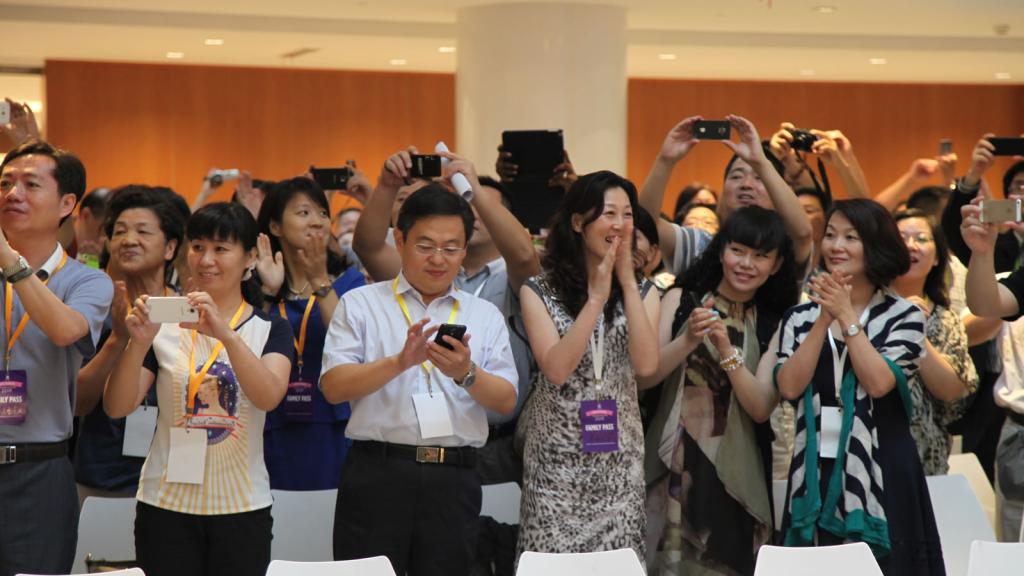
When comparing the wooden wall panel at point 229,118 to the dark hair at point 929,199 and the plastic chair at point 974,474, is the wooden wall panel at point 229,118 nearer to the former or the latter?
the dark hair at point 929,199

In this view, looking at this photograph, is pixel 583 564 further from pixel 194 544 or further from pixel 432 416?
pixel 194 544

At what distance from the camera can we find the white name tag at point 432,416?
3398 mm

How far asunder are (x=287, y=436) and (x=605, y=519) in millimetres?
1202

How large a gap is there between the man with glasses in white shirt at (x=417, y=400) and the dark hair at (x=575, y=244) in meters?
0.29

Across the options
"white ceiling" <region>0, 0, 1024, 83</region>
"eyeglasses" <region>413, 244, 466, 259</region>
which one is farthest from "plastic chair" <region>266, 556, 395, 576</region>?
"white ceiling" <region>0, 0, 1024, 83</region>

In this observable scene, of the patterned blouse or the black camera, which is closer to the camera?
the patterned blouse

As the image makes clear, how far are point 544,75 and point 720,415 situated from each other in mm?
5814

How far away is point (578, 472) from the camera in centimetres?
364

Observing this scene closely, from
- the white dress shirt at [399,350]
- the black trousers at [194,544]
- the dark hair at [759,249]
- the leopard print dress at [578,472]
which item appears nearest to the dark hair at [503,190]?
the dark hair at [759,249]

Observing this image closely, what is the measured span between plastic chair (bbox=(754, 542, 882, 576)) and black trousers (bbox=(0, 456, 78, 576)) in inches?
75.2

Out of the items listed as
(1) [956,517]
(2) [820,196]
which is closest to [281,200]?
(2) [820,196]

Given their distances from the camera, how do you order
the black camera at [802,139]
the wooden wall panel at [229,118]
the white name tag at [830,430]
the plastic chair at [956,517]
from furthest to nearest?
the wooden wall panel at [229,118] < the black camera at [802,139] < the plastic chair at [956,517] < the white name tag at [830,430]

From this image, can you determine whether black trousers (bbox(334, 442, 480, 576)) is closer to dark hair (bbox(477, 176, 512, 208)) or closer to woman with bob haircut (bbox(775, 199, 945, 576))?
woman with bob haircut (bbox(775, 199, 945, 576))

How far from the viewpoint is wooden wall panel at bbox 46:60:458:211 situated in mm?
12781
